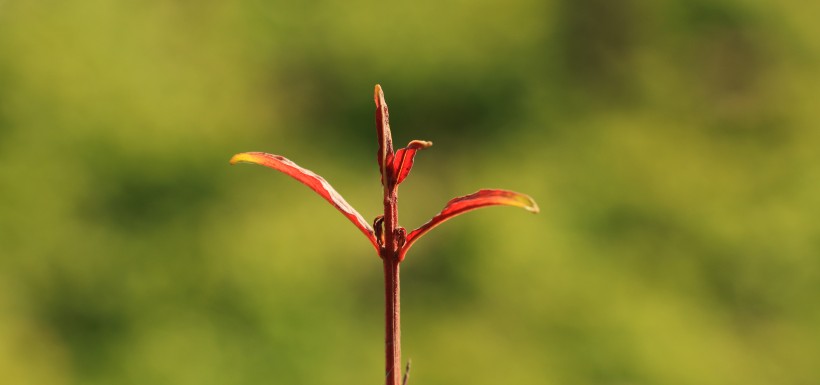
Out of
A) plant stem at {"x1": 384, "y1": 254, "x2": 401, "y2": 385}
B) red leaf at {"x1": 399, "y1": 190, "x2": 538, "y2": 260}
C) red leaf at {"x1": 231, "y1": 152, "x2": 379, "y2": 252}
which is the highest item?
red leaf at {"x1": 399, "y1": 190, "x2": 538, "y2": 260}

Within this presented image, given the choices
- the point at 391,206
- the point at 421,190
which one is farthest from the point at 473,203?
the point at 421,190

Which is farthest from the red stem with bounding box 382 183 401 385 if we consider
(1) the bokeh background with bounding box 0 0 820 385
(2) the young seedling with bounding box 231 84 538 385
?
(1) the bokeh background with bounding box 0 0 820 385

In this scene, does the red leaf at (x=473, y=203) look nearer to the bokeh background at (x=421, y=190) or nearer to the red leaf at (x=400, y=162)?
the red leaf at (x=400, y=162)

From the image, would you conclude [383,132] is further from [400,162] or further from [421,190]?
[421,190]

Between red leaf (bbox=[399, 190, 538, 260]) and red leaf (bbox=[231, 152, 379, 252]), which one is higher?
red leaf (bbox=[399, 190, 538, 260])

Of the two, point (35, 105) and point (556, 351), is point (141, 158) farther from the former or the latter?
point (556, 351)

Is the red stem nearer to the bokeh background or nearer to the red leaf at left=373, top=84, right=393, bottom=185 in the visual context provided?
the red leaf at left=373, top=84, right=393, bottom=185
